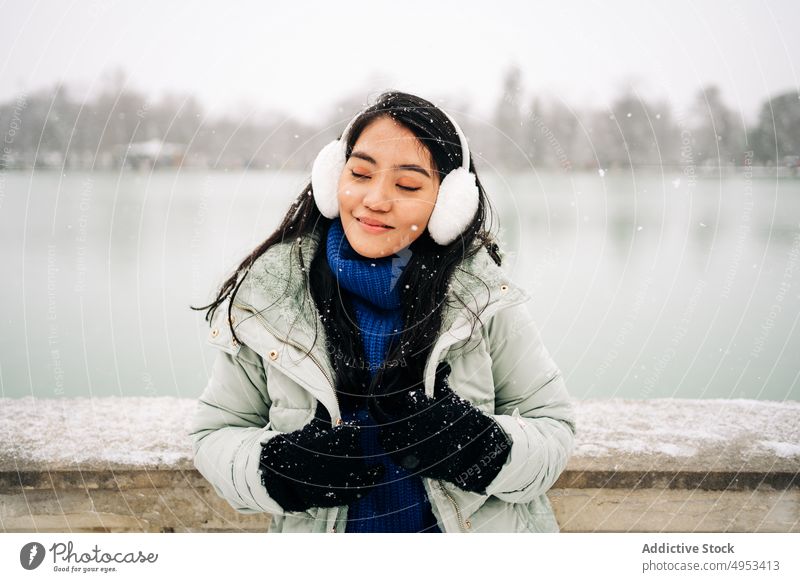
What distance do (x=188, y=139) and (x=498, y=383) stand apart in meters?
1.01

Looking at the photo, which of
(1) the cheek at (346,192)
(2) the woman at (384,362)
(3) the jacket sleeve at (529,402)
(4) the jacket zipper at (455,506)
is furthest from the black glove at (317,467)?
(1) the cheek at (346,192)

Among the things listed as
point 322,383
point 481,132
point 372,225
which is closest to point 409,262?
point 372,225

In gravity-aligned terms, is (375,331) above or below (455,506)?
above

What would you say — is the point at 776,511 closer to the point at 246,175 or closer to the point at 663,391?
the point at 663,391

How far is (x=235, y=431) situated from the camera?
1125 millimetres

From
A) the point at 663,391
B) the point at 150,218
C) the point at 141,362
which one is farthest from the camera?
the point at 150,218

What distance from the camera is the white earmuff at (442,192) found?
1116 mm

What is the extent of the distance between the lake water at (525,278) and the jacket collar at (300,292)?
0.74 feet

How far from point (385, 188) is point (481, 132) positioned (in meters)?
0.54

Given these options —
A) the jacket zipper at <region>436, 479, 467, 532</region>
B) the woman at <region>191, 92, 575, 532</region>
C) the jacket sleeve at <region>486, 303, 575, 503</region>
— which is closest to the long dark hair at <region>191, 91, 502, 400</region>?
the woman at <region>191, 92, 575, 532</region>

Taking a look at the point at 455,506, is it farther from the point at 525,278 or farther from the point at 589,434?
the point at 525,278

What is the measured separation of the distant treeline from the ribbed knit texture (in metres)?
0.46
